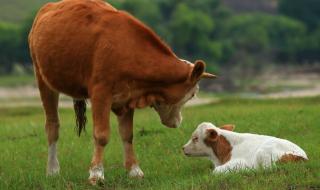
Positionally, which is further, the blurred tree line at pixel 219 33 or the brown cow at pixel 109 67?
the blurred tree line at pixel 219 33

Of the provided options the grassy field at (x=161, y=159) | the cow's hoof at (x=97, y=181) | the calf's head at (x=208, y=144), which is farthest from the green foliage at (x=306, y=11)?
the cow's hoof at (x=97, y=181)

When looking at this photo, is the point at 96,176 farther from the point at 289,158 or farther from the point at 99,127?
the point at 289,158

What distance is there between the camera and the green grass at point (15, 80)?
102375 mm

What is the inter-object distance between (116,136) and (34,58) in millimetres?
4454

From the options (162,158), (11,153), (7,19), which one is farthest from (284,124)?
(7,19)

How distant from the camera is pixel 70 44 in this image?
988 centimetres

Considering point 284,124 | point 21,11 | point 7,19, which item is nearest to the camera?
point 284,124

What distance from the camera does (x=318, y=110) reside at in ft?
55.7

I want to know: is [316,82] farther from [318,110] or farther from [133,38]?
[133,38]

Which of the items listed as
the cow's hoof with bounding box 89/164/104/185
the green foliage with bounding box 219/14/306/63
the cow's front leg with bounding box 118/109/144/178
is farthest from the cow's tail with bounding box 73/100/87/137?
the green foliage with bounding box 219/14/306/63

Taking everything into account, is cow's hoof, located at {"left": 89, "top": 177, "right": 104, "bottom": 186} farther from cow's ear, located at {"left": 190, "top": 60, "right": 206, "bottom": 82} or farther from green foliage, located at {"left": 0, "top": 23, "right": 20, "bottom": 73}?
green foliage, located at {"left": 0, "top": 23, "right": 20, "bottom": 73}

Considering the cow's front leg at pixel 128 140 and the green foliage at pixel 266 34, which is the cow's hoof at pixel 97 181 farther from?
the green foliage at pixel 266 34

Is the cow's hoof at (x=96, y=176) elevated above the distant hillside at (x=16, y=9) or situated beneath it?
elevated above

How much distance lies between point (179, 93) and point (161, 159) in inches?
91.5
